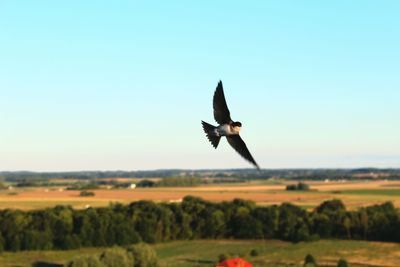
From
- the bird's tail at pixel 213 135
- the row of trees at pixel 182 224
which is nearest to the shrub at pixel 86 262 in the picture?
the row of trees at pixel 182 224

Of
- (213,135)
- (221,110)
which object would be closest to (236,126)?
(221,110)

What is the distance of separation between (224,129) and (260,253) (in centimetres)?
8382

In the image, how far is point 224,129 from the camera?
838 cm

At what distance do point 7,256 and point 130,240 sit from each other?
60.9 ft

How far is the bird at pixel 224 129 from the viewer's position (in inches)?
324

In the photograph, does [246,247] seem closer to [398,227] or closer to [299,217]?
[299,217]

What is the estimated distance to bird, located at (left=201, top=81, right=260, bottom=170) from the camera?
8.23 m

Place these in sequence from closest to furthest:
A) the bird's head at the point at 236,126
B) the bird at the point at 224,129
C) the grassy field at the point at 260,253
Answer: the bird's head at the point at 236,126, the bird at the point at 224,129, the grassy field at the point at 260,253

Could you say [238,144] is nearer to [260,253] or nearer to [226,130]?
[226,130]

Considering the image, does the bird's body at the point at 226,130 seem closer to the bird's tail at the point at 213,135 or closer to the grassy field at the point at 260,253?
the bird's tail at the point at 213,135

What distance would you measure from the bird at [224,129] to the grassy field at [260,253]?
68.7 m

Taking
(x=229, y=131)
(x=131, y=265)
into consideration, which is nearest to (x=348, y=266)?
(x=131, y=265)

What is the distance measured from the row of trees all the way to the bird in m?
Answer: 91.9

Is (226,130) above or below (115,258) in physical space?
above
